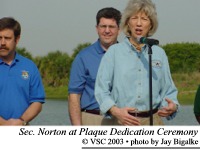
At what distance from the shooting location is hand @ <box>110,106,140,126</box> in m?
4.20

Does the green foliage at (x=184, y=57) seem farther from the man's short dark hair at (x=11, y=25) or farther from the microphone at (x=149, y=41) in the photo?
the microphone at (x=149, y=41)

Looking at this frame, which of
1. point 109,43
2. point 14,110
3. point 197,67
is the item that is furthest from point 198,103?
point 197,67

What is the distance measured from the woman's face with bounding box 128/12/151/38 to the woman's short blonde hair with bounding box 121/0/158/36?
30 millimetres

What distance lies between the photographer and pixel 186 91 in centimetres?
3391

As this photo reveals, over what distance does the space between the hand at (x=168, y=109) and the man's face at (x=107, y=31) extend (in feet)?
4.21

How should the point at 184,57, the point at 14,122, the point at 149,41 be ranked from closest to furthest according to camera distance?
the point at 149,41 → the point at 14,122 → the point at 184,57

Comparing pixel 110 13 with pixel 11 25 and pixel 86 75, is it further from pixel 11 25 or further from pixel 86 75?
pixel 11 25

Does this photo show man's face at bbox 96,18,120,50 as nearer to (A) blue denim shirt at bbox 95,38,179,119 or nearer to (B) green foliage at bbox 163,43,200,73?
(A) blue denim shirt at bbox 95,38,179,119

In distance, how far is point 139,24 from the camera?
4.40m

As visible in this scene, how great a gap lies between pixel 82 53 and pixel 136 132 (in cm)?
133

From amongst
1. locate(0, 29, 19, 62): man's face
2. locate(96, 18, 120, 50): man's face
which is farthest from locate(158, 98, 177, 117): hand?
locate(0, 29, 19, 62): man's face

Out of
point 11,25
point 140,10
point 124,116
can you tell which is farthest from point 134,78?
point 11,25

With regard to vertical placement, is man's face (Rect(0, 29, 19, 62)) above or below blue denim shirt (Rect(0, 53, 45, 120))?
above

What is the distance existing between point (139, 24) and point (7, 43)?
1308mm
